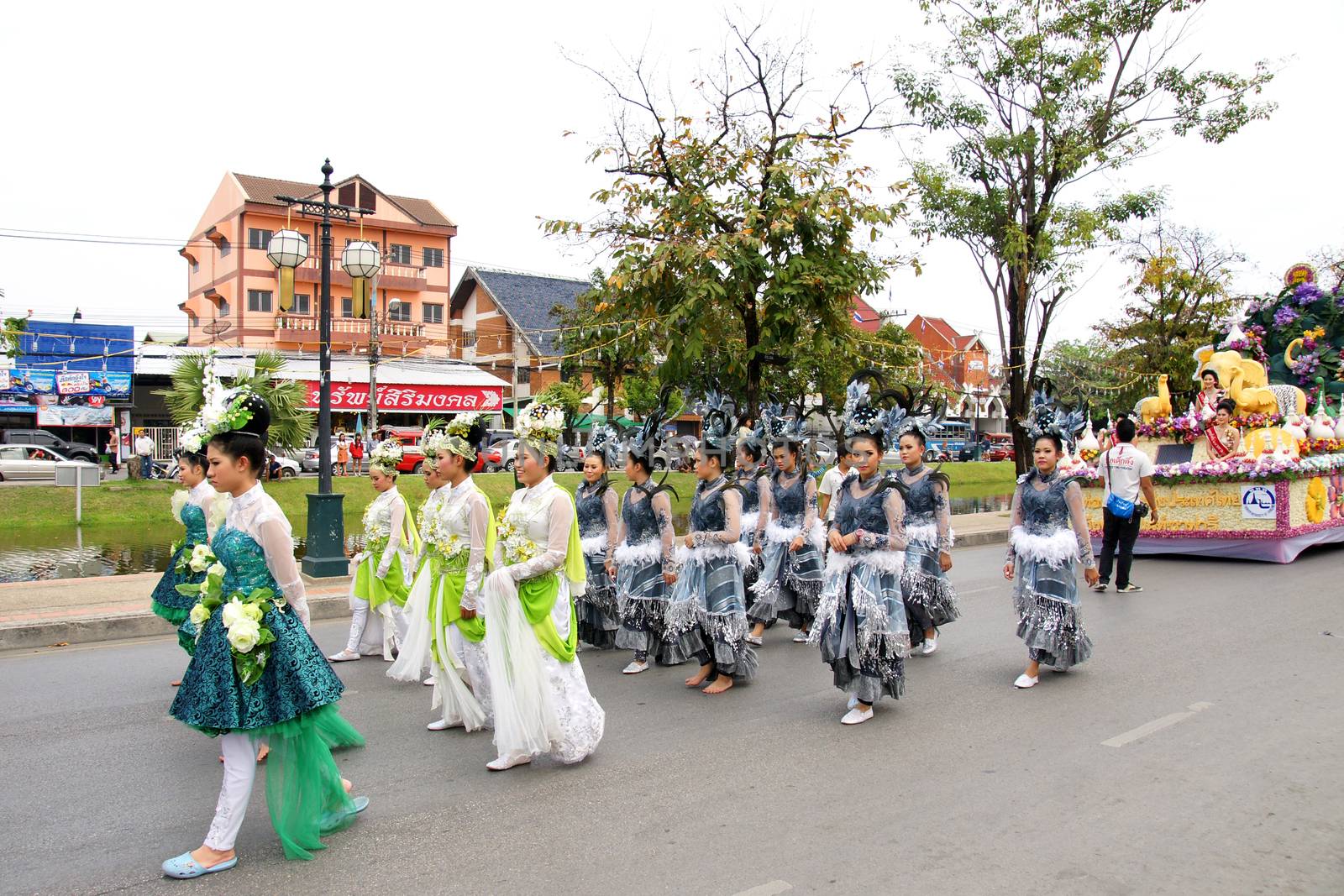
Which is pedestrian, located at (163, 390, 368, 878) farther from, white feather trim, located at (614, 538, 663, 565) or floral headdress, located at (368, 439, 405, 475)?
floral headdress, located at (368, 439, 405, 475)

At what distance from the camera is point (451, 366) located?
43.2m

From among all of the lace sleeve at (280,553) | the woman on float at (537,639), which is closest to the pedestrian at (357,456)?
the woman on float at (537,639)

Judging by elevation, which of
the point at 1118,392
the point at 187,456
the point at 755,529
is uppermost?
the point at 1118,392

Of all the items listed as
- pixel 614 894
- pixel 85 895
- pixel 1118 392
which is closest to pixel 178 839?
pixel 85 895

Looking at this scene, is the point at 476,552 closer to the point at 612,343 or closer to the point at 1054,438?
the point at 1054,438

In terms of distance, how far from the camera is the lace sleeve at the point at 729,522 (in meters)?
6.90

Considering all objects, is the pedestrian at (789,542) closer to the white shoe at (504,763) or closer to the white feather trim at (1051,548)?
the white feather trim at (1051,548)

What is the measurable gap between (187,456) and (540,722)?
3092 millimetres

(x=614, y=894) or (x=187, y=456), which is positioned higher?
(x=187, y=456)

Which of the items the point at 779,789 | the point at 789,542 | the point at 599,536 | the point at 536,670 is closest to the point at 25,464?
the point at 599,536

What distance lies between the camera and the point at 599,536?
24.9 feet

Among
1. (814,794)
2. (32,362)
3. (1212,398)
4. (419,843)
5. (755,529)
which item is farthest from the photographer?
(32,362)

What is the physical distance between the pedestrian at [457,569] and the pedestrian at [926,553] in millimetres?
3555

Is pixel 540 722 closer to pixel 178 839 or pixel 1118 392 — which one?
pixel 178 839
